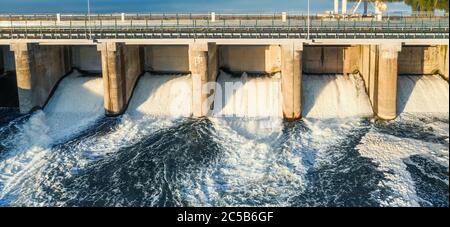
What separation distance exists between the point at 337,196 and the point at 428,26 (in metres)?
22.8

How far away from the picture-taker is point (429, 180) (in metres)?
31.1

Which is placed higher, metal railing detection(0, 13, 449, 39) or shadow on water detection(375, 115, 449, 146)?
metal railing detection(0, 13, 449, 39)

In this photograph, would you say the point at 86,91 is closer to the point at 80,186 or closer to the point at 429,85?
the point at 80,186

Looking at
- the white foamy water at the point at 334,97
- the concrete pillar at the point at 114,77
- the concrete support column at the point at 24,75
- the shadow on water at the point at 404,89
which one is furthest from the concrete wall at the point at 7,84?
the shadow on water at the point at 404,89

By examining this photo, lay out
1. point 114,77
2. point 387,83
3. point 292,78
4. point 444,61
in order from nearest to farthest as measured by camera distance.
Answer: point 387,83
point 292,78
point 114,77
point 444,61

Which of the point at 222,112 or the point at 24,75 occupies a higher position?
the point at 24,75

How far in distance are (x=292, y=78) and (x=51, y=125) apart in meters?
19.7

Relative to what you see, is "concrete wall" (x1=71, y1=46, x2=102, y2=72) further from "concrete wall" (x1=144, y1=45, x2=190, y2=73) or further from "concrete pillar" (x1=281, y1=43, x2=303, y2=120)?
"concrete pillar" (x1=281, y1=43, x2=303, y2=120)

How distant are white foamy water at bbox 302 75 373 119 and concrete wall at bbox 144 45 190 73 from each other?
38.7 feet

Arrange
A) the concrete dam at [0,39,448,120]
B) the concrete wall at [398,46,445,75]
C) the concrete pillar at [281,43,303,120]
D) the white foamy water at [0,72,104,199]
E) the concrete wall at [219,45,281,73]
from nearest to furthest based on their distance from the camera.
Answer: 1. the white foamy water at [0,72,104,199]
2. the concrete pillar at [281,43,303,120]
3. the concrete dam at [0,39,448,120]
4. the concrete wall at [398,46,445,75]
5. the concrete wall at [219,45,281,73]

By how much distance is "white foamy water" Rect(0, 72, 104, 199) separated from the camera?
34156 mm

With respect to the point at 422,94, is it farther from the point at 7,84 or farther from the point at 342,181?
the point at 7,84

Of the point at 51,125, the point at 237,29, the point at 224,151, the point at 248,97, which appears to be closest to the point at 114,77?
the point at 51,125

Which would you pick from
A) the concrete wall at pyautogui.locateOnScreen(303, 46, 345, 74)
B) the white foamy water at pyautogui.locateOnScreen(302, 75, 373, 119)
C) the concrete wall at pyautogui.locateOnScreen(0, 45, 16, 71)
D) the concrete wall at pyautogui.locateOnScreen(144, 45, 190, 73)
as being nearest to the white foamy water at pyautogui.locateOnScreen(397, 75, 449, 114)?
the white foamy water at pyautogui.locateOnScreen(302, 75, 373, 119)
